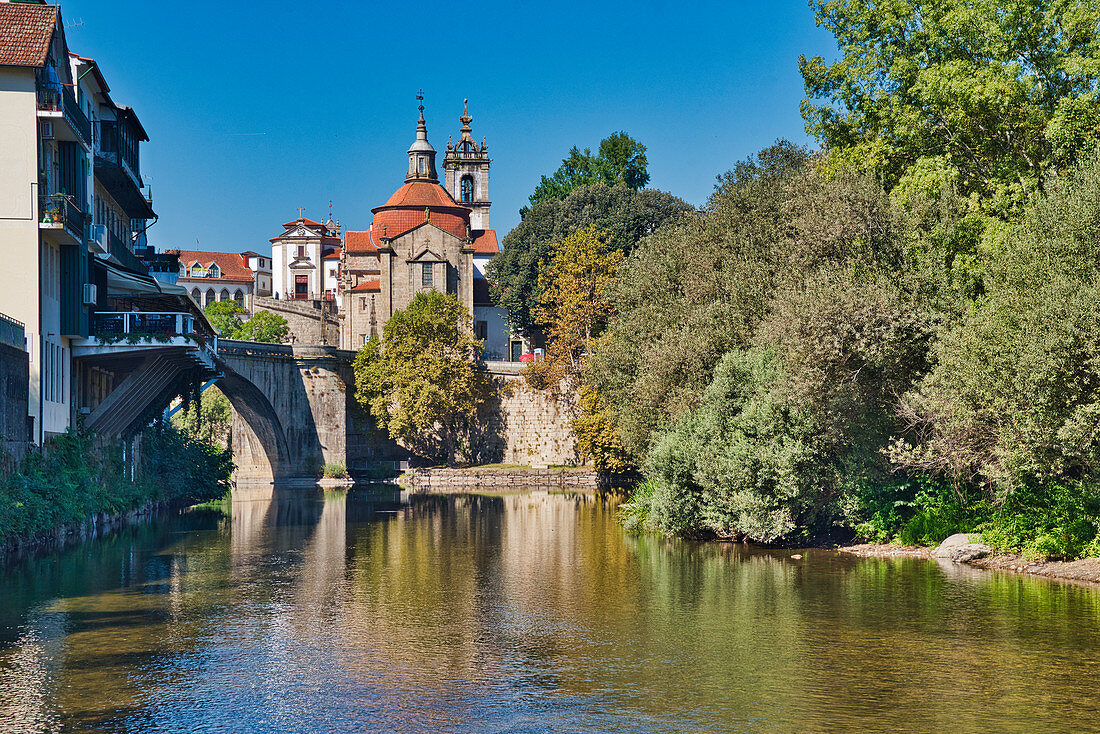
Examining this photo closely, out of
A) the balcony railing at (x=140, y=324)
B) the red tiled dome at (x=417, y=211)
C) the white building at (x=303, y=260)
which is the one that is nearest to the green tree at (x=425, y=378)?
the red tiled dome at (x=417, y=211)

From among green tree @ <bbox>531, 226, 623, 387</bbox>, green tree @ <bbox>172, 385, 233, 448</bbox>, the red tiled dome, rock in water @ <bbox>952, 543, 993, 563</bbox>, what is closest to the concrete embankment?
green tree @ <bbox>531, 226, 623, 387</bbox>

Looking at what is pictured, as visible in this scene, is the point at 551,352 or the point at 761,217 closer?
the point at 761,217

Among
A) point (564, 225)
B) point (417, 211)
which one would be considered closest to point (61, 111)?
point (564, 225)

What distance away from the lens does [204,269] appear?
414ft

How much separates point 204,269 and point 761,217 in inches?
4051

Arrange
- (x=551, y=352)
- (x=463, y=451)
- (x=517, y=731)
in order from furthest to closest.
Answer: (x=463, y=451) → (x=551, y=352) → (x=517, y=731)

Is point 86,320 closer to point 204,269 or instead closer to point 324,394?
point 324,394

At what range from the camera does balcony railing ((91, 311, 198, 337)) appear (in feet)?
109

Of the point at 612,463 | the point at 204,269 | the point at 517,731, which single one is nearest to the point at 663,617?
the point at 517,731

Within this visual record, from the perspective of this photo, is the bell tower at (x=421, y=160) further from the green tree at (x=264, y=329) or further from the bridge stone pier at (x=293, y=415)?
the bridge stone pier at (x=293, y=415)

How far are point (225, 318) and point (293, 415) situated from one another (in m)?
29.0

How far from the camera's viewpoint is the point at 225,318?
9456cm

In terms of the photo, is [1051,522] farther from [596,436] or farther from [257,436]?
[257,436]

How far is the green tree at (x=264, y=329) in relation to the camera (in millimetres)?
95312
